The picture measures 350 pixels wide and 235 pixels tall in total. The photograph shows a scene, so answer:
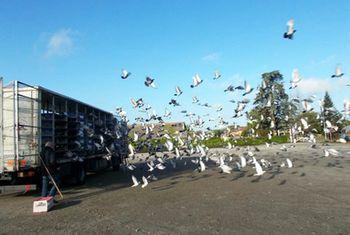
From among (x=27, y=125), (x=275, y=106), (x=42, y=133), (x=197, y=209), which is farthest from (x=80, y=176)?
→ (x=275, y=106)

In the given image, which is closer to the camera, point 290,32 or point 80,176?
point 290,32

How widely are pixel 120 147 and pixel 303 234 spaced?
17635mm

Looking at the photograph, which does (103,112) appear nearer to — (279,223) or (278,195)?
(278,195)

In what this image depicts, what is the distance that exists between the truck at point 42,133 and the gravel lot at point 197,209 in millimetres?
1006

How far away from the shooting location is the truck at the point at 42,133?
38.8 feet

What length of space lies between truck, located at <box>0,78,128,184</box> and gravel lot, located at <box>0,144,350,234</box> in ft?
3.30

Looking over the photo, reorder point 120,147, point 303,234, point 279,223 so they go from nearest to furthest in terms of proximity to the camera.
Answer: point 303,234 → point 279,223 → point 120,147

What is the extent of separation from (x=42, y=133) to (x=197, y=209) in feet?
19.2

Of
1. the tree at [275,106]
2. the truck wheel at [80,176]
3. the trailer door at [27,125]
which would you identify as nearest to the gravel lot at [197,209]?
the truck wheel at [80,176]

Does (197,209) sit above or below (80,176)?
below

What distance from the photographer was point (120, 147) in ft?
77.8

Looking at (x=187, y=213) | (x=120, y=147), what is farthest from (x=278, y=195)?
(x=120, y=147)

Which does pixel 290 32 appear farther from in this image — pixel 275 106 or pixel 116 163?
pixel 275 106

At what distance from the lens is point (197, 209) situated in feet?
31.2
